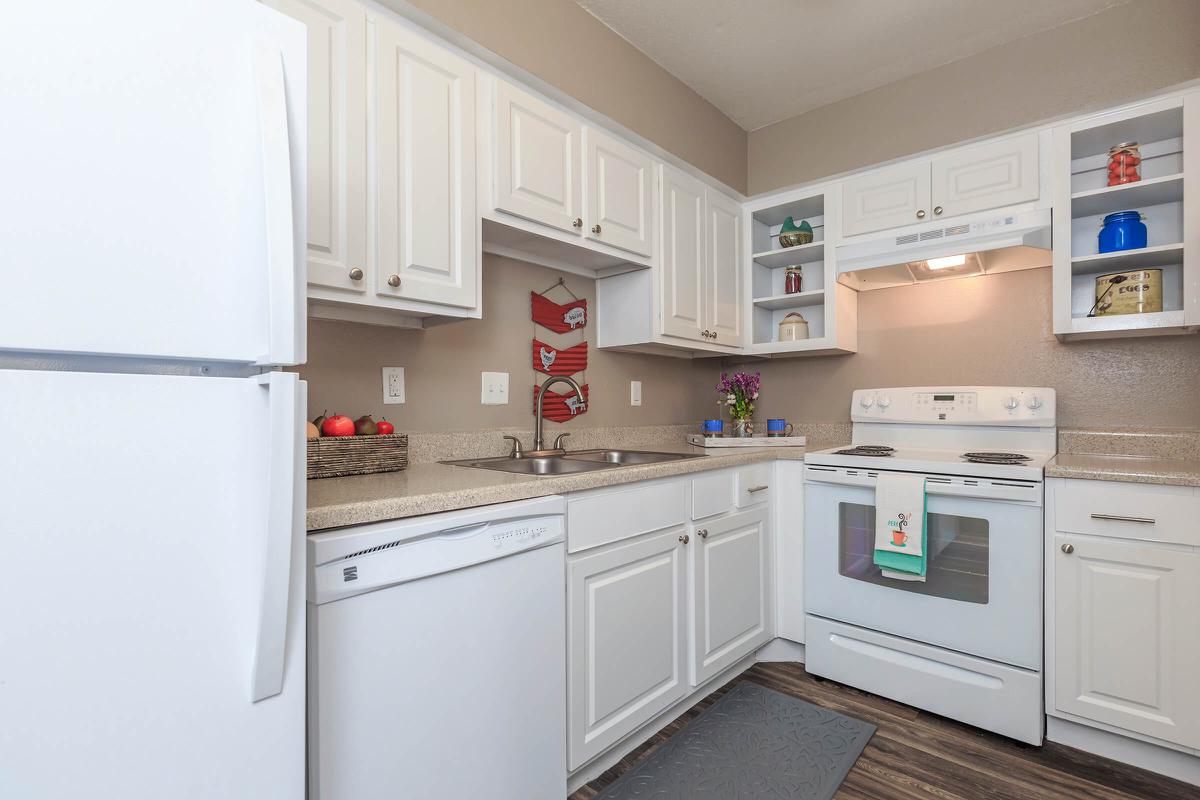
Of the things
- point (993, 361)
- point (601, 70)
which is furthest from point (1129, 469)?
point (601, 70)

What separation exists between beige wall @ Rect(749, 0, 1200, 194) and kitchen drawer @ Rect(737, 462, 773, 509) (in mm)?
1510

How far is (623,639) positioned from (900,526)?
107 centimetres

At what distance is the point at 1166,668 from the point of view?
1.75 meters

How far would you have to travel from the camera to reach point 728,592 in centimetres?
224

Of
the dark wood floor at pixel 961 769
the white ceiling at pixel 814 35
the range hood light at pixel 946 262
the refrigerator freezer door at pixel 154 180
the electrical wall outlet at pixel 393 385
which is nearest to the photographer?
the refrigerator freezer door at pixel 154 180

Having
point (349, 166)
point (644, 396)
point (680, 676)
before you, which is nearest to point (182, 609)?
point (349, 166)

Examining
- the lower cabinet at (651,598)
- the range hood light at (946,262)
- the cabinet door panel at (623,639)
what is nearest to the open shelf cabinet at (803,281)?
the range hood light at (946,262)

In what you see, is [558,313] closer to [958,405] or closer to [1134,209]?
[958,405]

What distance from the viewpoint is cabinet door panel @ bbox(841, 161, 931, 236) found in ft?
8.55

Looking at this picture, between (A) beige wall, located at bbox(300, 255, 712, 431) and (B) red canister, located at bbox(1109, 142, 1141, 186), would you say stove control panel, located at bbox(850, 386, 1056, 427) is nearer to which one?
(B) red canister, located at bbox(1109, 142, 1141, 186)

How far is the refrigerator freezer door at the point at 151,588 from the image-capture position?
750 mm

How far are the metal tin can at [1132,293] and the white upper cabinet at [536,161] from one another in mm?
1985

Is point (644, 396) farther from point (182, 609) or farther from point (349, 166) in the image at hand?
point (182, 609)

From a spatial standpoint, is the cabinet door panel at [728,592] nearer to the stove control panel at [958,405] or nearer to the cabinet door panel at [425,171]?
the stove control panel at [958,405]
